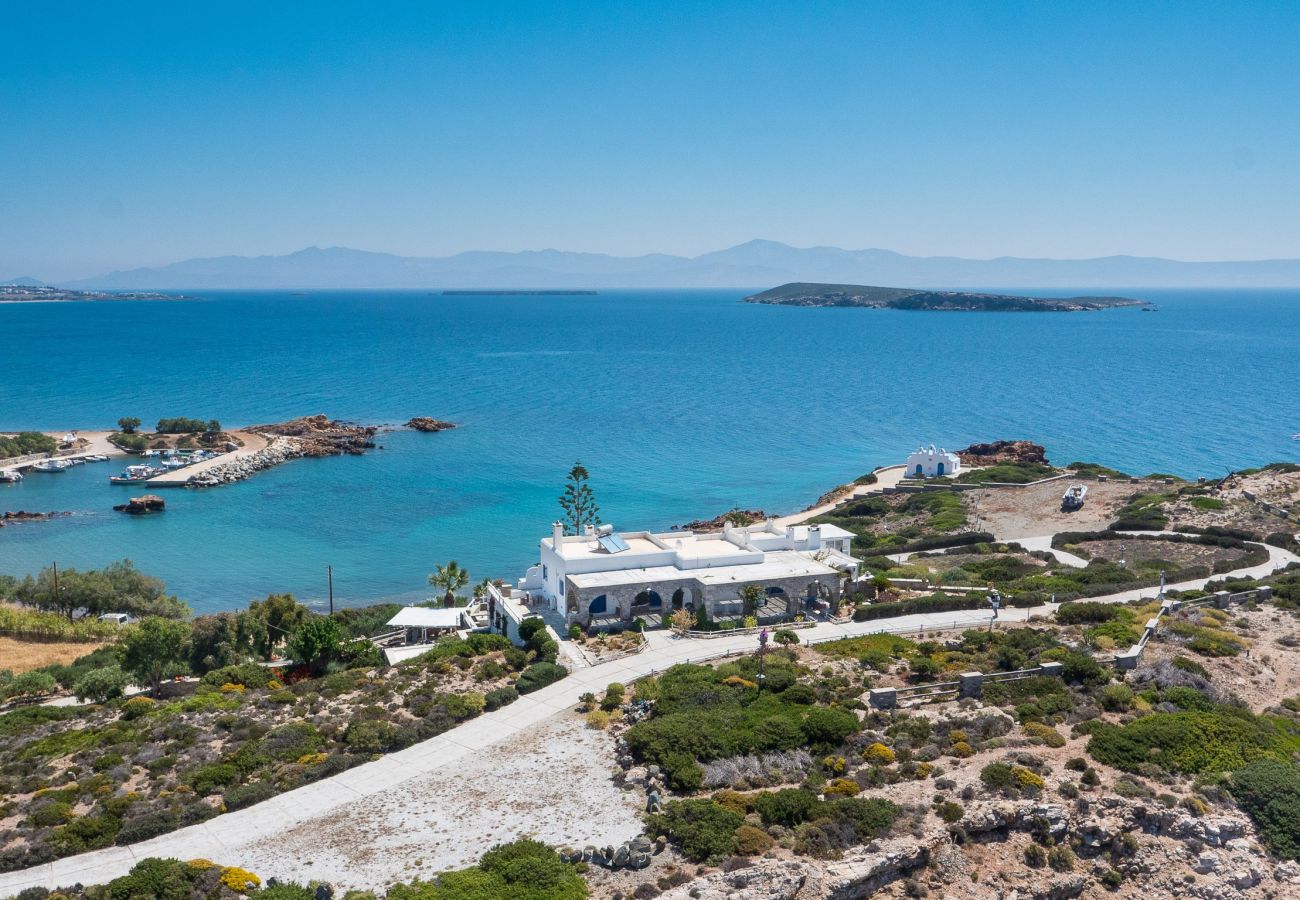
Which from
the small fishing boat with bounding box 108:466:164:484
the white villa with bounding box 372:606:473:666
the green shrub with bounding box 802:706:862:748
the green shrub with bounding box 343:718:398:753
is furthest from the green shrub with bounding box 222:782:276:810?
the small fishing boat with bounding box 108:466:164:484

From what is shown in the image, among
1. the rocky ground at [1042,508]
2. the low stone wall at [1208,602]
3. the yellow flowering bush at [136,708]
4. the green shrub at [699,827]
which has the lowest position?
the yellow flowering bush at [136,708]

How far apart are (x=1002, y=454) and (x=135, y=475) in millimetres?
83771

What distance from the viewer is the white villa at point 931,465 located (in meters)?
82.1

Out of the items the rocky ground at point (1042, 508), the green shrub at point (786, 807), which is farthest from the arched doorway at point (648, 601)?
the rocky ground at point (1042, 508)

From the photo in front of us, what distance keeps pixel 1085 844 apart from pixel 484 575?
135 ft

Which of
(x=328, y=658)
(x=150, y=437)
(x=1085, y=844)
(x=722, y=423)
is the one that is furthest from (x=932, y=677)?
(x=150, y=437)

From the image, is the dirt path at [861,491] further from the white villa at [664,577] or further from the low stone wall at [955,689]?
the low stone wall at [955,689]

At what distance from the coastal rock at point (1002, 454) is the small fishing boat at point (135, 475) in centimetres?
7781

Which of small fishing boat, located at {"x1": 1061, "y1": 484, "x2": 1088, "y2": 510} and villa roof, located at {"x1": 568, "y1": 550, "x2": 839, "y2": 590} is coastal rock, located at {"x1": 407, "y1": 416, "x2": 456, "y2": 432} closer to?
small fishing boat, located at {"x1": 1061, "y1": 484, "x2": 1088, "y2": 510}

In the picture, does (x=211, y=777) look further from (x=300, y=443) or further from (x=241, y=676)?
(x=300, y=443)

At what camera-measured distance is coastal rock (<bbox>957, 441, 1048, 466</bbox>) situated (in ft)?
292

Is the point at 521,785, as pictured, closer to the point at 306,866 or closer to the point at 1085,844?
the point at 306,866

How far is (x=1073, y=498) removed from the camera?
227 ft

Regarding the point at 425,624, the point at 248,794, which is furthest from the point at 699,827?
the point at 425,624
